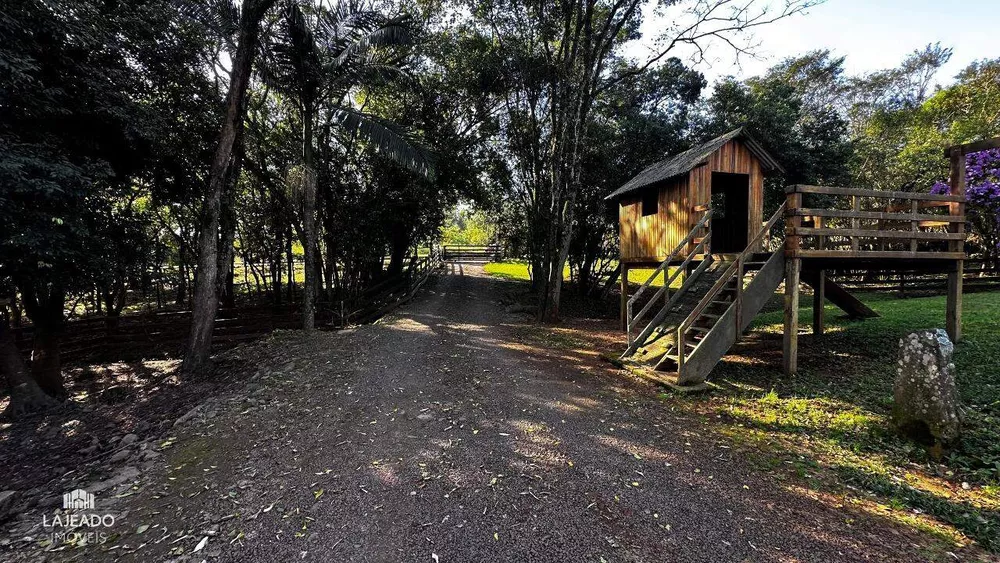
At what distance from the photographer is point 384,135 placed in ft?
29.5

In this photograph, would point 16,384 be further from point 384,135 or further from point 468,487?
point 468,487

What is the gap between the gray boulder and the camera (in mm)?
4199

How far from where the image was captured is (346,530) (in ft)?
10.0

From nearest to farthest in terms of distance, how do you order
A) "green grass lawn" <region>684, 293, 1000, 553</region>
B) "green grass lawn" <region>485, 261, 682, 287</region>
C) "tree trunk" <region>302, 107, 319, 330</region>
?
"green grass lawn" <region>684, 293, 1000, 553</region> < "tree trunk" <region>302, 107, 319, 330</region> < "green grass lawn" <region>485, 261, 682, 287</region>

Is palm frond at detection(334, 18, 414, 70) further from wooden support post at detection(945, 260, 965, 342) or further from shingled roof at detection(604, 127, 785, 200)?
wooden support post at detection(945, 260, 965, 342)

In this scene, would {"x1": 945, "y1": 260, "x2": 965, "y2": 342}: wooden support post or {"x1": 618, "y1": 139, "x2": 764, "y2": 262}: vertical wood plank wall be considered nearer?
{"x1": 945, "y1": 260, "x2": 965, "y2": 342}: wooden support post

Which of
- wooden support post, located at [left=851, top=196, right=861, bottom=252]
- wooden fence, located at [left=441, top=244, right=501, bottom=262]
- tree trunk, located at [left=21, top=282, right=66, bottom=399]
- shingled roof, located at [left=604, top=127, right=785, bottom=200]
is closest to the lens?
wooden support post, located at [left=851, top=196, right=861, bottom=252]

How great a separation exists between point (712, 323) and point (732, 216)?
18.6ft

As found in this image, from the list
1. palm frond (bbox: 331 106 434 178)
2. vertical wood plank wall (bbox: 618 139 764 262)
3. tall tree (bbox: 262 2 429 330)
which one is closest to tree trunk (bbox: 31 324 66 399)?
tall tree (bbox: 262 2 429 330)

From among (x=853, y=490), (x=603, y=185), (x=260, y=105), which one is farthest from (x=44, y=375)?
(x=603, y=185)

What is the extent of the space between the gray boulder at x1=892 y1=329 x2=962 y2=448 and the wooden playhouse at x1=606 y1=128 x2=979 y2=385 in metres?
2.27

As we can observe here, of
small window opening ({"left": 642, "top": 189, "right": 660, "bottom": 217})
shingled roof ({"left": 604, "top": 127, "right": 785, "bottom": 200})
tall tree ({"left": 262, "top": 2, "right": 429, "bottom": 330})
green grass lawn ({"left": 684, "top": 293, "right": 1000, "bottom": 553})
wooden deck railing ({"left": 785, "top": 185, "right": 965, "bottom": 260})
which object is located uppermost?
tall tree ({"left": 262, "top": 2, "right": 429, "bottom": 330})

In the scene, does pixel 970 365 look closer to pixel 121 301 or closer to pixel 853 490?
pixel 853 490

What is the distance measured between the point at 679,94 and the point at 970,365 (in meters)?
14.2
